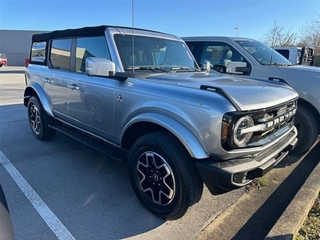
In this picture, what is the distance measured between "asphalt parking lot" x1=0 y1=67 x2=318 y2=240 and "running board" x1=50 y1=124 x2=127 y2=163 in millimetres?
449

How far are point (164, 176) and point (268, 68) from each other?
10.7 ft

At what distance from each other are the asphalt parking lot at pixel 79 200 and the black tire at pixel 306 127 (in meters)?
0.40

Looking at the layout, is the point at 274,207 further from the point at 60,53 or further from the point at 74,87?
the point at 60,53

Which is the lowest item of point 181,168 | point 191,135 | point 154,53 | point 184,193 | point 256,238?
point 256,238

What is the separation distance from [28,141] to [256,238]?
13.8 feet

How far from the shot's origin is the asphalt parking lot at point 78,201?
250 centimetres

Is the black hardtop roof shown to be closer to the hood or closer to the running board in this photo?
Result: the hood

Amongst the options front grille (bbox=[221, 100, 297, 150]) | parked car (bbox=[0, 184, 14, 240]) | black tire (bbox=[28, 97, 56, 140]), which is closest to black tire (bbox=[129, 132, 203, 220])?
front grille (bbox=[221, 100, 297, 150])

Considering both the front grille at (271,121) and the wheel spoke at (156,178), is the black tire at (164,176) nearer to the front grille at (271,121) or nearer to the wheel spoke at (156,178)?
the wheel spoke at (156,178)

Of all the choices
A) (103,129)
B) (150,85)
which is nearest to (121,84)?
(150,85)

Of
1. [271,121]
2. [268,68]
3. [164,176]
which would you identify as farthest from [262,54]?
[164,176]

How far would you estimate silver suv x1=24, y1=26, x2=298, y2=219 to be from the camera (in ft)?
7.22

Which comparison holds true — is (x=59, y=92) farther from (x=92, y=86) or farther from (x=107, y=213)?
(x=107, y=213)

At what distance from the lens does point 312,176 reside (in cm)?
348
